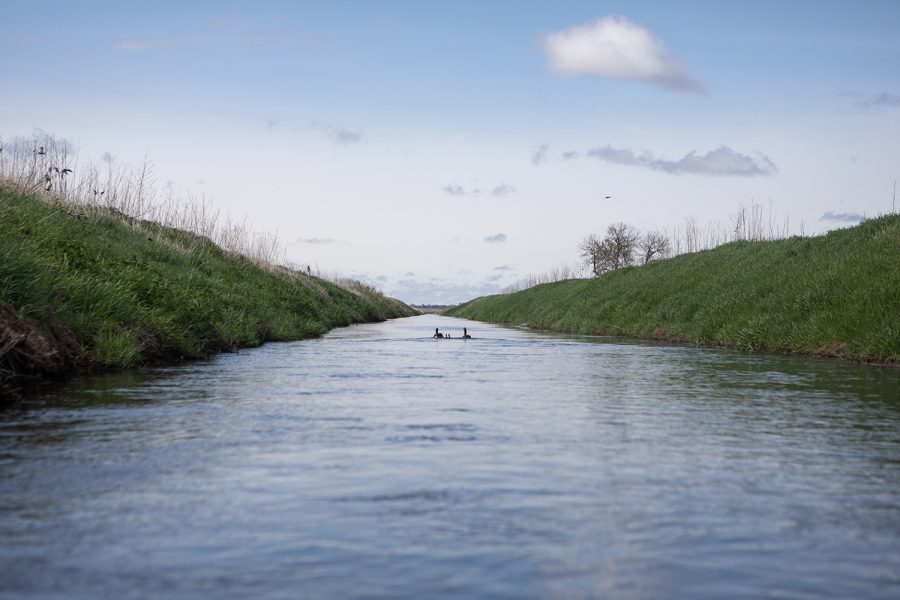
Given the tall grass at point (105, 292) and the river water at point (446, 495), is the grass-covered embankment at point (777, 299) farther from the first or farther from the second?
the tall grass at point (105, 292)

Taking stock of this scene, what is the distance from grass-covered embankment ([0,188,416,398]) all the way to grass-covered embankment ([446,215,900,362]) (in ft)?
39.3

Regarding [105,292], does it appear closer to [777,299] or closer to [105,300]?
[105,300]

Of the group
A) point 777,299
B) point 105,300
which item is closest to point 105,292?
point 105,300

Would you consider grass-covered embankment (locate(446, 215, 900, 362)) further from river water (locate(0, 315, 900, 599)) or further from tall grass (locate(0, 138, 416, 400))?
tall grass (locate(0, 138, 416, 400))

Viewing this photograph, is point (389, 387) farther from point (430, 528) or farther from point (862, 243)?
point (862, 243)

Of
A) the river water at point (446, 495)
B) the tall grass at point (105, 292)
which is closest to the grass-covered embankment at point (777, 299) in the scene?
the river water at point (446, 495)

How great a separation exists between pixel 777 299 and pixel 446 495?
1777 centimetres

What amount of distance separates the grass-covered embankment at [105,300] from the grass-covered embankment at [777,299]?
12.0 m

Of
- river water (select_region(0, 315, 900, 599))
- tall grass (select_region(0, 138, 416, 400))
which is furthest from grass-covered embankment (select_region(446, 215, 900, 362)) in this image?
tall grass (select_region(0, 138, 416, 400))

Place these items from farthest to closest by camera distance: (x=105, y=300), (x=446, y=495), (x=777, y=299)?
(x=777, y=299), (x=105, y=300), (x=446, y=495)

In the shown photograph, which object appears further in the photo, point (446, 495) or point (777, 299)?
point (777, 299)

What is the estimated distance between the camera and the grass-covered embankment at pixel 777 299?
15539mm

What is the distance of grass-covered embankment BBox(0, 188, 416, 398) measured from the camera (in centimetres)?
973

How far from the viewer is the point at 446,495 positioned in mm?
4516
